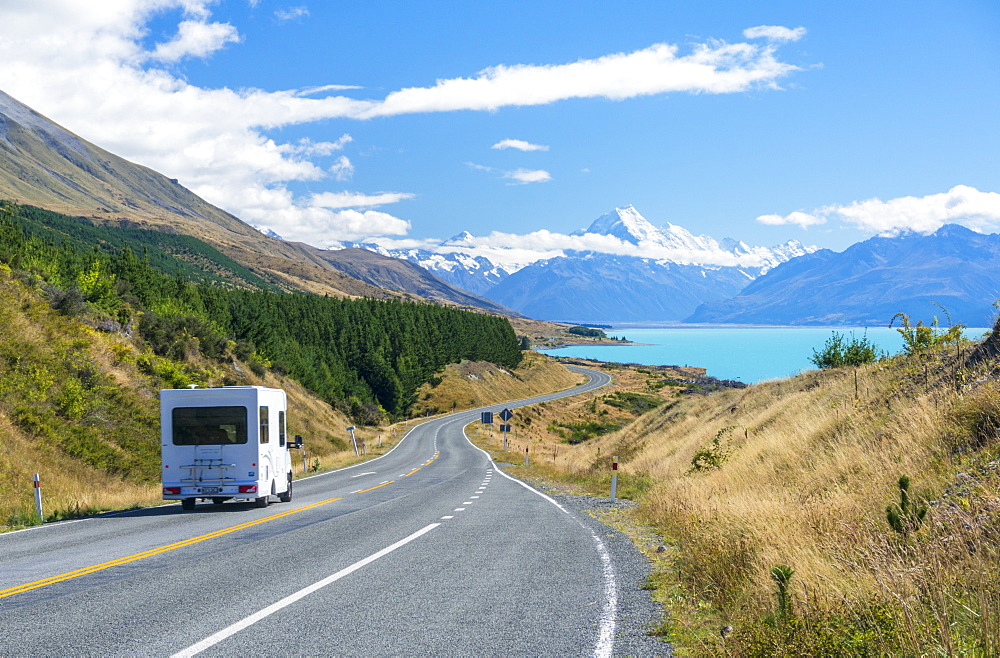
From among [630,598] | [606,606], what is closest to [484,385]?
[630,598]

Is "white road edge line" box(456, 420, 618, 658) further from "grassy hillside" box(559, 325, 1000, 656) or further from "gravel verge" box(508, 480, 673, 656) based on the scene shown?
"grassy hillside" box(559, 325, 1000, 656)

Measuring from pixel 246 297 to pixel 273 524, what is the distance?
223 ft

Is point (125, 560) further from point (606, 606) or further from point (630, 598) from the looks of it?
point (630, 598)

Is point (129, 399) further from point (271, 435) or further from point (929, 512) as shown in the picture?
point (929, 512)

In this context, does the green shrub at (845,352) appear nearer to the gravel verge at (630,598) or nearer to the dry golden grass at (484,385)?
the gravel verge at (630,598)

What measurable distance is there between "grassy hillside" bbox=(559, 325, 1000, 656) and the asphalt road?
1.13 m

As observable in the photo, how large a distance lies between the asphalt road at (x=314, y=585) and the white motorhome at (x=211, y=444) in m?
1.05

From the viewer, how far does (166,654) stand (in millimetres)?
5473

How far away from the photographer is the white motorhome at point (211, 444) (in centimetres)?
1664

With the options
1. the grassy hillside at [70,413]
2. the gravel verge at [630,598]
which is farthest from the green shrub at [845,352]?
the grassy hillside at [70,413]

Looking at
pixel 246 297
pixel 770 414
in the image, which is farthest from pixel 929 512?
pixel 246 297

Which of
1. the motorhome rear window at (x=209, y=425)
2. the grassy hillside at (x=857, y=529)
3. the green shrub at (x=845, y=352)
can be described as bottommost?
the grassy hillside at (x=857, y=529)

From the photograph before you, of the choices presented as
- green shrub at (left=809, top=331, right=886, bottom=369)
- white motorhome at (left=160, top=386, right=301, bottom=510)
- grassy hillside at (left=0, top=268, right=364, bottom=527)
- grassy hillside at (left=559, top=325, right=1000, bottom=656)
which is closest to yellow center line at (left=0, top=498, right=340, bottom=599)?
white motorhome at (left=160, top=386, right=301, bottom=510)

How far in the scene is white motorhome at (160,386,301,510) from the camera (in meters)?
16.6
